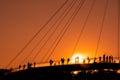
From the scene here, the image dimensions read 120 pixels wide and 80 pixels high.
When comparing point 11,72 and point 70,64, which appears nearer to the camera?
point 11,72

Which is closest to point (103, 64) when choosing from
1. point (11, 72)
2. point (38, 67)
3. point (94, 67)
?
point (94, 67)

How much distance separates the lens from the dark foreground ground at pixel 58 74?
55.7 meters

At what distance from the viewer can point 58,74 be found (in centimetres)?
6216

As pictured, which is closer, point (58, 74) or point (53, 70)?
point (53, 70)

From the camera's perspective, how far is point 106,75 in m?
71.2

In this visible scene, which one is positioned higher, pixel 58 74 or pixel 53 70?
pixel 53 70

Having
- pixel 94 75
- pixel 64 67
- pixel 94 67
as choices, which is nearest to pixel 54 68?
pixel 64 67

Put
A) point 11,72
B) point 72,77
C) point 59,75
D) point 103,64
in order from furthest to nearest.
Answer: point 72,77, point 59,75, point 103,64, point 11,72

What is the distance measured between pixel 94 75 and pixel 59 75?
11.9 meters

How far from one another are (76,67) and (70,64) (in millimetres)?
1145

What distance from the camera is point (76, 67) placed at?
5816 centimetres

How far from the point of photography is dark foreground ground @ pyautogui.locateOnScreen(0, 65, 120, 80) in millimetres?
55656

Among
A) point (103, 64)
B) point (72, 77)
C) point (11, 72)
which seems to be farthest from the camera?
point (72, 77)

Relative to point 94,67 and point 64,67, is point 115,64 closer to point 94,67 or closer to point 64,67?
point 94,67
